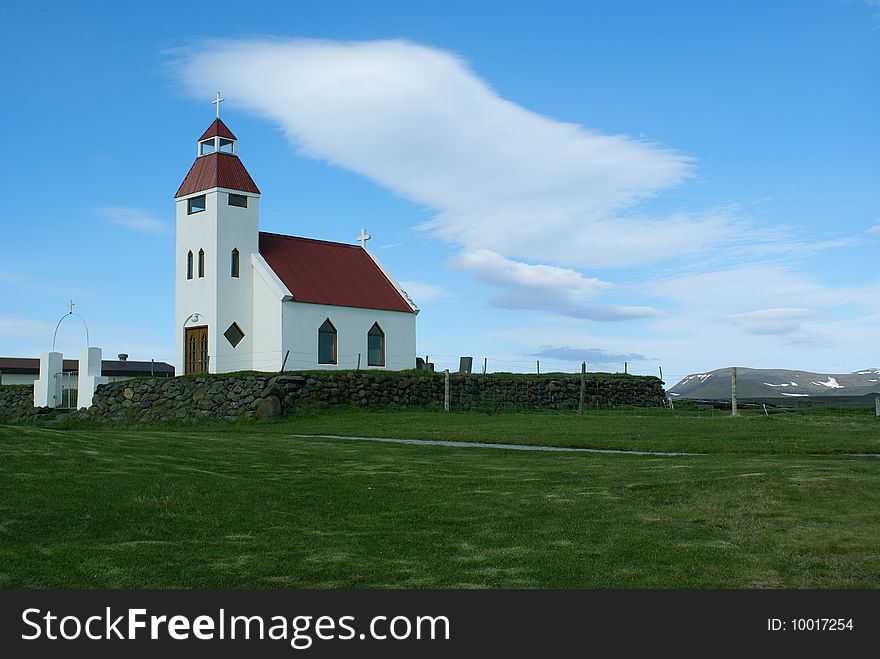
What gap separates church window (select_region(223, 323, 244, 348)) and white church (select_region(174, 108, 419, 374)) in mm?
39

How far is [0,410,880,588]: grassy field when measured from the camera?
7.83 metres

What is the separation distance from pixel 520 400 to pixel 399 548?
1115 inches

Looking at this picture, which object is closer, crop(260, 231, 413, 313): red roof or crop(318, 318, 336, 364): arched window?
crop(318, 318, 336, 364): arched window

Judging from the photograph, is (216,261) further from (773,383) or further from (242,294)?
(773,383)

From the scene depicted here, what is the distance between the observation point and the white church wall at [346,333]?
36.2 m

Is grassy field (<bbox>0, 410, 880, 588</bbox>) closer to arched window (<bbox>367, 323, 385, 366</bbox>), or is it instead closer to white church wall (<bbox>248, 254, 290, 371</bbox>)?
white church wall (<bbox>248, 254, 290, 371</bbox>)

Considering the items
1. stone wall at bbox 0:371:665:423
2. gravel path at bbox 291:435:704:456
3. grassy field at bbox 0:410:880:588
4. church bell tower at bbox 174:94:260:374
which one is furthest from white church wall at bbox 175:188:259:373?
grassy field at bbox 0:410:880:588

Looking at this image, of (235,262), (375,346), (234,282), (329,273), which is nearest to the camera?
(234,282)

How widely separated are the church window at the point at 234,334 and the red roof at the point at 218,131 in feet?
25.7

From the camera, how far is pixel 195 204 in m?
37.4

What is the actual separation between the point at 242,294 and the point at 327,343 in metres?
3.94

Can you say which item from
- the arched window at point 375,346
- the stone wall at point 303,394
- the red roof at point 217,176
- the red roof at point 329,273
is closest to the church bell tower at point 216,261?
the red roof at point 217,176

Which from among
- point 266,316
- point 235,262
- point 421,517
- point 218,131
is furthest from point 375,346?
point 421,517

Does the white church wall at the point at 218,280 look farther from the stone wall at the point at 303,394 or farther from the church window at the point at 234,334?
the stone wall at the point at 303,394
